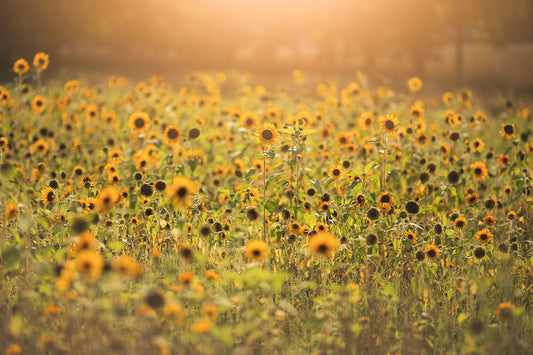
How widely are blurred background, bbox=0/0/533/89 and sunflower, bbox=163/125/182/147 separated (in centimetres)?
621

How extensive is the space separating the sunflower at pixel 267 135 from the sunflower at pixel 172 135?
3.39 ft

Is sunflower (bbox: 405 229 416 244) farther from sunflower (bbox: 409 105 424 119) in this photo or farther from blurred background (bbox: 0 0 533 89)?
blurred background (bbox: 0 0 533 89)

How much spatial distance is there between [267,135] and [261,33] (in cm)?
3686

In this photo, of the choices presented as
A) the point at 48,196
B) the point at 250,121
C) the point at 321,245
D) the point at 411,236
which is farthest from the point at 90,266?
the point at 250,121

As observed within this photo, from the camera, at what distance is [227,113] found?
7.33m

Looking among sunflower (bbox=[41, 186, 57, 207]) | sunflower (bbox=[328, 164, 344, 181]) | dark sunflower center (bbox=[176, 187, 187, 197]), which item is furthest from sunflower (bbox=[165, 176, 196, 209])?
sunflower (bbox=[328, 164, 344, 181])

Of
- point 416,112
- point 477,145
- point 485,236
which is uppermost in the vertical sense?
point 416,112

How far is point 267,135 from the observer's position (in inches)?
A: 146

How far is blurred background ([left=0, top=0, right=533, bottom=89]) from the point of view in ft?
60.0

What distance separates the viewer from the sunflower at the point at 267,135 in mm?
3699

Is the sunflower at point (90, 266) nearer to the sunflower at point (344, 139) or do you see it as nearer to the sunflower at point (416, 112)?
the sunflower at point (344, 139)

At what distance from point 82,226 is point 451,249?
2678mm

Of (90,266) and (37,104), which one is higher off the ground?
(37,104)

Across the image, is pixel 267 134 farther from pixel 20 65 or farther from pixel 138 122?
pixel 20 65
